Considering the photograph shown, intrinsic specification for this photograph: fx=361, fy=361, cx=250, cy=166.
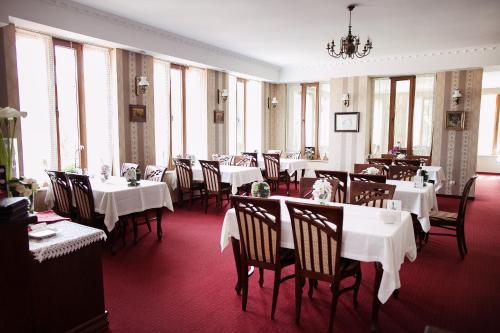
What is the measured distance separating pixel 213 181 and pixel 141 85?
1.98 metres

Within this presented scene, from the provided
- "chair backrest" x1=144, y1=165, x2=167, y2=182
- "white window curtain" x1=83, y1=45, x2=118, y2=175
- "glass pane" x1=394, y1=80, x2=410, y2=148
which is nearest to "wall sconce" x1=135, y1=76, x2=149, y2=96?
"white window curtain" x1=83, y1=45, x2=118, y2=175

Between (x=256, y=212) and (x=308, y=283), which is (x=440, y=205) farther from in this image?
(x=256, y=212)

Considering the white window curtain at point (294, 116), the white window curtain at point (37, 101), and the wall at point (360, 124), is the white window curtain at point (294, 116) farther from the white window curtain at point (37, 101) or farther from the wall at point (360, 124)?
the white window curtain at point (37, 101)

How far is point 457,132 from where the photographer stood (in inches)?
298

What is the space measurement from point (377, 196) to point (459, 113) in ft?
17.3

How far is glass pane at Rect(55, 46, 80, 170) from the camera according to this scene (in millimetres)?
5102

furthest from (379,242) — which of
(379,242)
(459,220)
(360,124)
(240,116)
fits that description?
(240,116)

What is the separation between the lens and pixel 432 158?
311 inches

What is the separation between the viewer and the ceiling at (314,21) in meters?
4.61

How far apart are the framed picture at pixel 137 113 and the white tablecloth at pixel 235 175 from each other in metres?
1.25

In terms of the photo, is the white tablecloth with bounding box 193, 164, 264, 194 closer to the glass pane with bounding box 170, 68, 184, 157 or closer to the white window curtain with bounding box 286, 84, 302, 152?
the glass pane with bounding box 170, 68, 184, 157

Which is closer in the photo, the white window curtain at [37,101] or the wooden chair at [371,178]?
the wooden chair at [371,178]

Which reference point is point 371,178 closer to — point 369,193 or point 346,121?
point 369,193

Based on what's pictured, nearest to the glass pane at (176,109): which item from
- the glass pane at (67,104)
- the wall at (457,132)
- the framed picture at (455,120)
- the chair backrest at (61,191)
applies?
the glass pane at (67,104)
